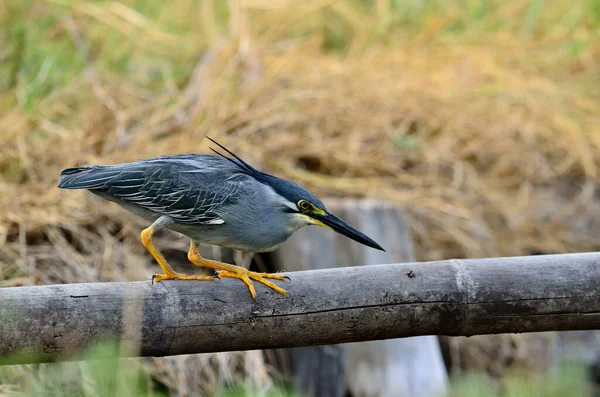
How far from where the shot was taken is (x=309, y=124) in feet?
17.2

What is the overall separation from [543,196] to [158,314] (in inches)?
146

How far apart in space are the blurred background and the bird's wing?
825mm

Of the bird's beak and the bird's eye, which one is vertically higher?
the bird's eye

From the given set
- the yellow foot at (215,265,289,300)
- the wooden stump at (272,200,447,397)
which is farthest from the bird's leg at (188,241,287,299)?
the wooden stump at (272,200,447,397)

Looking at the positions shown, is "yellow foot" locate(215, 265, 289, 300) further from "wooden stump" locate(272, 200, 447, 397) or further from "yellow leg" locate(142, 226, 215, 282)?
"wooden stump" locate(272, 200, 447, 397)

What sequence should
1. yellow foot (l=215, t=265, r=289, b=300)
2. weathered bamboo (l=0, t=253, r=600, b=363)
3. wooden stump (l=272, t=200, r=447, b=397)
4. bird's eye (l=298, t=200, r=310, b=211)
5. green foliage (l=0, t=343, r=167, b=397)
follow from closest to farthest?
1. green foliage (l=0, t=343, r=167, b=397)
2. weathered bamboo (l=0, t=253, r=600, b=363)
3. yellow foot (l=215, t=265, r=289, b=300)
4. bird's eye (l=298, t=200, r=310, b=211)
5. wooden stump (l=272, t=200, r=447, b=397)

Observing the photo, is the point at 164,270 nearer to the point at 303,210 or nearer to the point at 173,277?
the point at 173,277

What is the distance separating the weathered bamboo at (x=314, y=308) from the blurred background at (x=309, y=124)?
1.00 m

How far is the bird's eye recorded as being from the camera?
255cm

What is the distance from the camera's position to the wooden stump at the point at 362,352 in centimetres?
384

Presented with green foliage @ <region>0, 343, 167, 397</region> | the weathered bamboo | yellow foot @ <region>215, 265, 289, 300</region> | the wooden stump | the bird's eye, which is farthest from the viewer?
→ the wooden stump

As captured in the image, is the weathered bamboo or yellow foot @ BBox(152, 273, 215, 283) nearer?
the weathered bamboo

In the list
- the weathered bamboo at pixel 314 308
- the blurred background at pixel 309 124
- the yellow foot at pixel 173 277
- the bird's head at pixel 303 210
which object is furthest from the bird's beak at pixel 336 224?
the blurred background at pixel 309 124

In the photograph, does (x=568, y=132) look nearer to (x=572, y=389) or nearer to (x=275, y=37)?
→ (x=275, y=37)
